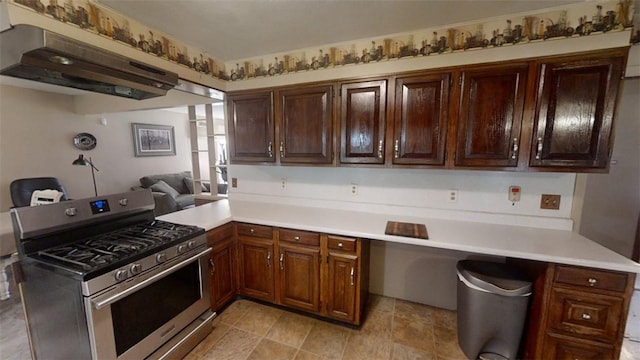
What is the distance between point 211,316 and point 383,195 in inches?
69.6

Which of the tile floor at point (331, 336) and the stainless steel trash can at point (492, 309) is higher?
the stainless steel trash can at point (492, 309)

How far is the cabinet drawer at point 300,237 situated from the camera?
1994mm

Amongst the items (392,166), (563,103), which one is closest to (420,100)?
(392,166)

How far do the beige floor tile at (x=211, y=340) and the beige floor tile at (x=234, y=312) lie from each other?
0.20 ft

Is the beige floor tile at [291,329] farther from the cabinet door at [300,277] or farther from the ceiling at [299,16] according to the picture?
the ceiling at [299,16]

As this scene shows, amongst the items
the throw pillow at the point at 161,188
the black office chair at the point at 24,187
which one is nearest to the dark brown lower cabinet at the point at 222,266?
the throw pillow at the point at 161,188

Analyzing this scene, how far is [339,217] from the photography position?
2.20 m

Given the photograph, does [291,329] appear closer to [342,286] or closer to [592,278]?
[342,286]

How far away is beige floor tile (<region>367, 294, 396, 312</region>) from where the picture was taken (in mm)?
2291

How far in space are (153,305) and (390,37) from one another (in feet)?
8.47

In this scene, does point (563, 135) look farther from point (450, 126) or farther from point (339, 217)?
point (339, 217)

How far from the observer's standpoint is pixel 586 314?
55.4 inches

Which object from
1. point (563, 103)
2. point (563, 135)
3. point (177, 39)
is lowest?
point (563, 135)

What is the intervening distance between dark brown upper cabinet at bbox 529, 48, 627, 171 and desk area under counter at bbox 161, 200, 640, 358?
21.5 inches
